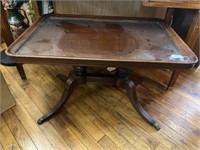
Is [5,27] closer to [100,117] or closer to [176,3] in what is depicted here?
[100,117]

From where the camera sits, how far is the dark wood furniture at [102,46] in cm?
78

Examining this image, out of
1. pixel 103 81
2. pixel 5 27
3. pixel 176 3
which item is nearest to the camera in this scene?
pixel 176 3

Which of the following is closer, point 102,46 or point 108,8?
point 102,46

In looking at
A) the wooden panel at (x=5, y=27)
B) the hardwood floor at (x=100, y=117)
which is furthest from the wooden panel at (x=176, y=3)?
the wooden panel at (x=5, y=27)

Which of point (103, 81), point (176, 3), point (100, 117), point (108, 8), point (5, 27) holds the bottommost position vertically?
point (100, 117)

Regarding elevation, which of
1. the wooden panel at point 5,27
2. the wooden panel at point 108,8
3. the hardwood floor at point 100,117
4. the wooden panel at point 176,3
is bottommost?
Result: the hardwood floor at point 100,117

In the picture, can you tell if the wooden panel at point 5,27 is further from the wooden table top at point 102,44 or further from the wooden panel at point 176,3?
the wooden panel at point 176,3

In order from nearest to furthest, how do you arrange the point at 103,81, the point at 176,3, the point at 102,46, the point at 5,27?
the point at 102,46 → the point at 176,3 → the point at 103,81 → the point at 5,27

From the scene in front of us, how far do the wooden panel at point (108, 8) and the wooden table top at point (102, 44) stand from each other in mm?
352

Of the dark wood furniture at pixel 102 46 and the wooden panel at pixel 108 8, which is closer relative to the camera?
the dark wood furniture at pixel 102 46

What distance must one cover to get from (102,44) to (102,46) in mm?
23

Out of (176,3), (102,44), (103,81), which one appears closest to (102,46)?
(102,44)

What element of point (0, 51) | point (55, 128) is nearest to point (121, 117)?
point (55, 128)

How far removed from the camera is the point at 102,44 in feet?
2.95
